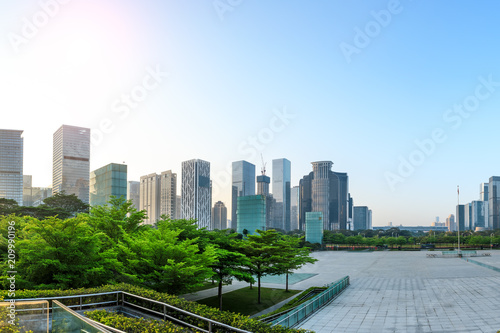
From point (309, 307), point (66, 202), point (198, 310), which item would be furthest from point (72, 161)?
point (198, 310)

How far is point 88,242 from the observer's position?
19703 millimetres

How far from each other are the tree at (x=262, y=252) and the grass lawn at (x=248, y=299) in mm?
1067

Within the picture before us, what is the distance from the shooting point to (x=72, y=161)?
169 meters

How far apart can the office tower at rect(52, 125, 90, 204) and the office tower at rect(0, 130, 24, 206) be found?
17703 mm

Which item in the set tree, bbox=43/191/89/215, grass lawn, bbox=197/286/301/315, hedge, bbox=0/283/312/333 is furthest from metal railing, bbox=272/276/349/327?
tree, bbox=43/191/89/215

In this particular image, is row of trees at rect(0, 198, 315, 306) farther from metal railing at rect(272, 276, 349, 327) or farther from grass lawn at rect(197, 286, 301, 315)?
grass lawn at rect(197, 286, 301, 315)

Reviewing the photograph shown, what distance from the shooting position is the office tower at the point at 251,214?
316 ft

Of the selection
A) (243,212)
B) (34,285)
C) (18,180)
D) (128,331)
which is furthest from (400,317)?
(18,180)

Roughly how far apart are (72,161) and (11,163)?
29.5 meters

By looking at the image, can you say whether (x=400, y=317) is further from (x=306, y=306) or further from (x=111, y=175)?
(x=111, y=175)

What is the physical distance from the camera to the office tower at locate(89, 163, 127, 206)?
198 ft

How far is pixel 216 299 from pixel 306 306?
11.7 meters

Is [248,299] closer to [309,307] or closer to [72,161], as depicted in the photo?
[309,307]

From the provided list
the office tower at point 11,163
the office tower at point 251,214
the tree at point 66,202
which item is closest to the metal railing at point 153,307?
the tree at point 66,202
